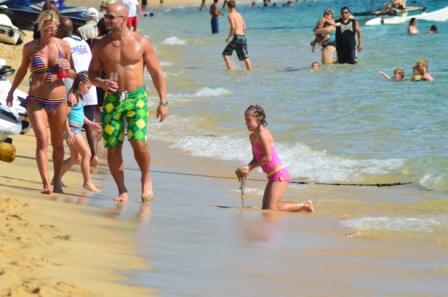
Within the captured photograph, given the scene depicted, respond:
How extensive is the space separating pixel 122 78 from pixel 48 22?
66 cm

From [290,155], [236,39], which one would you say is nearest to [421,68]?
[236,39]

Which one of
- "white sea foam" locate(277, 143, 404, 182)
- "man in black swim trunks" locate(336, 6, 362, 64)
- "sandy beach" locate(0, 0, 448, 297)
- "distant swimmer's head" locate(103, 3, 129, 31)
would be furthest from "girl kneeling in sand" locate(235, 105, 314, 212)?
"man in black swim trunks" locate(336, 6, 362, 64)

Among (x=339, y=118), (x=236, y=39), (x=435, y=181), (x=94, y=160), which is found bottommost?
(x=236, y=39)

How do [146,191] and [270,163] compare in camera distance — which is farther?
[270,163]

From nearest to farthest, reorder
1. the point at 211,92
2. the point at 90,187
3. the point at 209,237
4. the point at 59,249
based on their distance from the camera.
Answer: the point at 59,249 < the point at 209,237 < the point at 90,187 < the point at 211,92

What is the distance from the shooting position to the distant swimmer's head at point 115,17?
8641 mm

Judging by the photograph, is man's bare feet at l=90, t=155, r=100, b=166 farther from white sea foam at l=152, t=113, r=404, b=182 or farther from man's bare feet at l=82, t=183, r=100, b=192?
white sea foam at l=152, t=113, r=404, b=182

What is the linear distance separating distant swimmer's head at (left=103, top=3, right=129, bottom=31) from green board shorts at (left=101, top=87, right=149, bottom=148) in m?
0.48

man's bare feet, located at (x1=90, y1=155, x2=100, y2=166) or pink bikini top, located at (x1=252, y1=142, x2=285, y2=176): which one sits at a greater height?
pink bikini top, located at (x1=252, y1=142, x2=285, y2=176)

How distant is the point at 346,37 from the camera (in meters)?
23.8

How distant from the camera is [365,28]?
38719mm

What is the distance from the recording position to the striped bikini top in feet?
28.8

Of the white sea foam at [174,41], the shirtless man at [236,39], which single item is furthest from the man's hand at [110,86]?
the white sea foam at [174,41]

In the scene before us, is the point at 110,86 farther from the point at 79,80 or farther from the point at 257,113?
the point at 257,113
